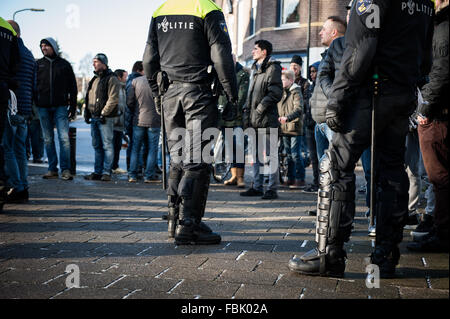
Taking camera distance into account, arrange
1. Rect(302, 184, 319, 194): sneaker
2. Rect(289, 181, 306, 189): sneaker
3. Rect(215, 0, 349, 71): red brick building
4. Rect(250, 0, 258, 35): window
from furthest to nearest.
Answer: Rect(250, 0, 258, 35): window < Rect(215, 0, 349, 71): red brick building < Rect(289, 181, 306, 189): sneaker < Rect(302, 184, 319, 194): sneaker

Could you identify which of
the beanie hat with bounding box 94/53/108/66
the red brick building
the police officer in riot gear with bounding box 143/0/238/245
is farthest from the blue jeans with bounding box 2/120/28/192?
the red brick building

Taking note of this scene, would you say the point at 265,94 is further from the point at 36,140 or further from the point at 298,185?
the point at 36,140

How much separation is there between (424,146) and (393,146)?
1.05 m

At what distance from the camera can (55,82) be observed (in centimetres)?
897

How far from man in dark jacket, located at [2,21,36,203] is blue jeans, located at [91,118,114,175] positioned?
2.71 metres

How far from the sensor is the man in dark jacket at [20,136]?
256 inches

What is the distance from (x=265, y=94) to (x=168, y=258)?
4.33 metres

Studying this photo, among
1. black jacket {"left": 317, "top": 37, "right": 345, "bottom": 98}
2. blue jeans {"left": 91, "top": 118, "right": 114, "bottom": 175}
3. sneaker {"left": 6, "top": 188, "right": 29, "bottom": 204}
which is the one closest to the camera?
black jacket {"left": 317, "top": 37, "right": 345, "bottom": 98}

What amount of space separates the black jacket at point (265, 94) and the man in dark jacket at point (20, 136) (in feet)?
10.6

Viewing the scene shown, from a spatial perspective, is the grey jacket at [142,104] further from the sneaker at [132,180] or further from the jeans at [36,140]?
the jeans at [36,140]

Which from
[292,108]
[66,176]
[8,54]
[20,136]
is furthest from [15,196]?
[292,108]

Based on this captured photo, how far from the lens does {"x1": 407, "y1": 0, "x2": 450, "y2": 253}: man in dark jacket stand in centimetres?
379

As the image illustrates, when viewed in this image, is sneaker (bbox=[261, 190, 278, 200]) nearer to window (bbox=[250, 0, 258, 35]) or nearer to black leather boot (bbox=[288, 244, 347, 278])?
black leather boot (bbox=[288, 244, 347, 278])

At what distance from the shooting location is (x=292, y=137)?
9617 mm
